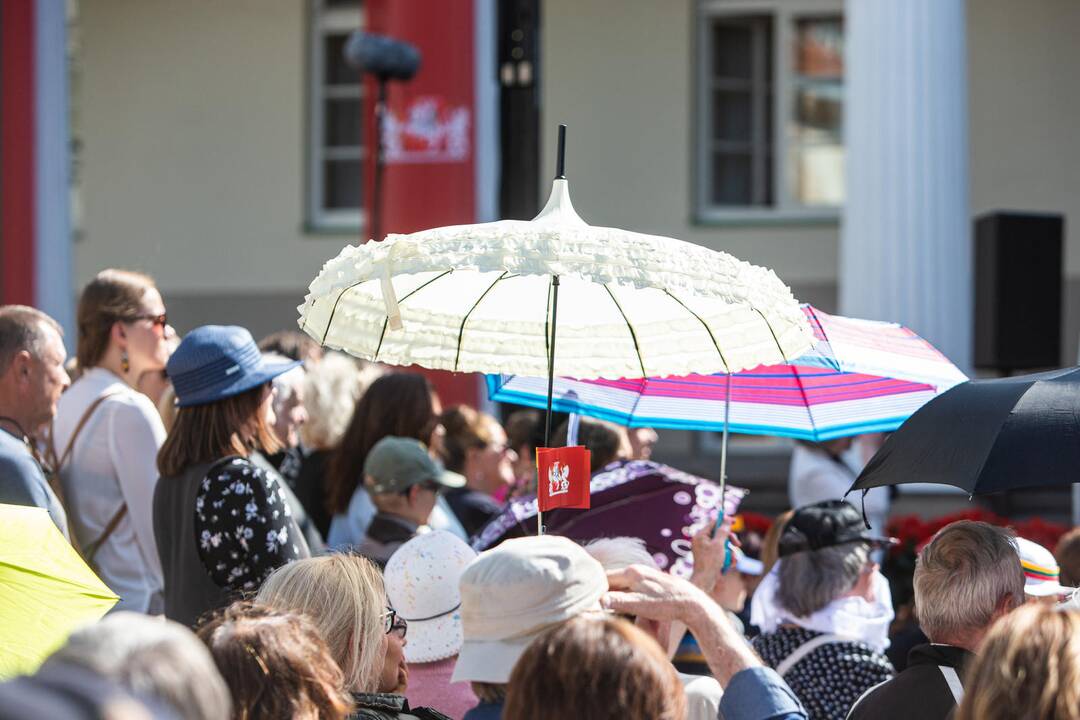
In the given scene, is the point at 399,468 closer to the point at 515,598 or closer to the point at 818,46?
the point at 515,598

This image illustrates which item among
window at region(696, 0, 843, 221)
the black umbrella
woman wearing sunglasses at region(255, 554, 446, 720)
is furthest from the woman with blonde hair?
Answer: window at region(696, 0, 843, 221)

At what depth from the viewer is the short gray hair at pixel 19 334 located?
3592 millimetres

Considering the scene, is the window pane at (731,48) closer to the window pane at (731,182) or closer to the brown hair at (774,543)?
the window pane at (731,182)

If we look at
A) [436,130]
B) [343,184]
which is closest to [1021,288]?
[436,130]

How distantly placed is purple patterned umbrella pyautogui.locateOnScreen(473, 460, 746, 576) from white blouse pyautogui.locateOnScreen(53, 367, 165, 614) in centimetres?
99

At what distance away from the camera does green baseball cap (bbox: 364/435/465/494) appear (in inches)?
176

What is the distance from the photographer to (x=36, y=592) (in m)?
2.39

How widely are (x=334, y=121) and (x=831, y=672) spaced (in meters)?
10.7

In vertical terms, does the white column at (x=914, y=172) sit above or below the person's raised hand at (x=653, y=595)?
above

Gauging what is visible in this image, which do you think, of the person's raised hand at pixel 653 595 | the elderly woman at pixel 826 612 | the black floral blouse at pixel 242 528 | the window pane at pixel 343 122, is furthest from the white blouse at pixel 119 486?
the window pane at pixel 343 122

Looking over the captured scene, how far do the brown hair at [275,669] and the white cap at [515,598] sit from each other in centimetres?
26

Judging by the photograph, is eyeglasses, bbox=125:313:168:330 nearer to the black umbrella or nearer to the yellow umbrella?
the yellow umbrella

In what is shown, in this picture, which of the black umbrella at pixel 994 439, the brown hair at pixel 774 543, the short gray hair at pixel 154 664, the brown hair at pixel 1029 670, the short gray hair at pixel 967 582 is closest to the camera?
the short gray hair at pixel 154 664

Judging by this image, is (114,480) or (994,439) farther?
(114,480)
